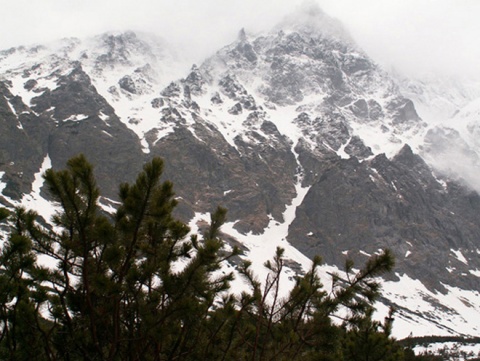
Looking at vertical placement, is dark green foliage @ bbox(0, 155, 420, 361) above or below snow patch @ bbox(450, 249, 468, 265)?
above

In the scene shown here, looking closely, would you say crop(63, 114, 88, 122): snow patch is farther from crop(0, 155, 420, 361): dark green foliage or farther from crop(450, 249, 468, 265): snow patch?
crop(0, 155, 420, 361): dark green foliage

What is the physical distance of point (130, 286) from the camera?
4.40 meters

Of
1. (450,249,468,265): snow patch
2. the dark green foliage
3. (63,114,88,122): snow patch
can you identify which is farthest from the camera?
(63,114,88,122): snow patch

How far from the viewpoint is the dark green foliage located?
4062mm

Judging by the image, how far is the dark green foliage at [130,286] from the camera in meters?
4.06

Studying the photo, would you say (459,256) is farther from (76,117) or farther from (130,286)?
(130,286)

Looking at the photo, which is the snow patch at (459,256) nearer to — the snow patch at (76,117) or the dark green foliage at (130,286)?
the snow patch at (76,117)

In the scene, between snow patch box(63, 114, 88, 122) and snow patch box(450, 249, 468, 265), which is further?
snow patch box(63, 114, 88, 122)

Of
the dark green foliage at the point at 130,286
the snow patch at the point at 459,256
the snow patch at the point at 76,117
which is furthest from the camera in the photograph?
the snow patch at the point at 76,117

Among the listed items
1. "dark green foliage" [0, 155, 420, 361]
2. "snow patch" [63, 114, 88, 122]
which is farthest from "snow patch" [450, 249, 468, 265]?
"dark green foliage" [0, 155, 420, 361]

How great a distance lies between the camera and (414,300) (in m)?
141

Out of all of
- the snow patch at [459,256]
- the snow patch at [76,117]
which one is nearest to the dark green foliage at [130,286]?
the snow patch at [76,117]

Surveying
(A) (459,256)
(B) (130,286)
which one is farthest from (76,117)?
(B) (130,286)

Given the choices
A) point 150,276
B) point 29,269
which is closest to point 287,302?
point 150,276
